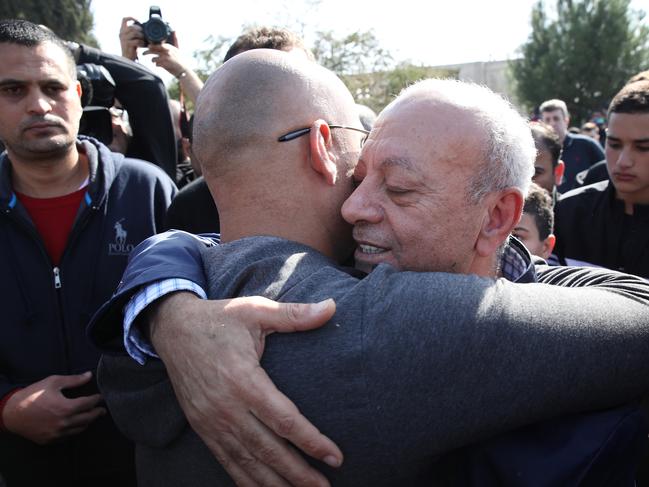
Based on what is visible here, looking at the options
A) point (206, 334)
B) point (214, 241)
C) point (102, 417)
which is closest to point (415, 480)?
point (206, 334)

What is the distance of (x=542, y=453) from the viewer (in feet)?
4.15

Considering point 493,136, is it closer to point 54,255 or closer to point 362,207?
point 362,207

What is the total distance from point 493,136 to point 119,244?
1987mm

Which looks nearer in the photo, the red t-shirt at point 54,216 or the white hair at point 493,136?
the white hair at point 493,136

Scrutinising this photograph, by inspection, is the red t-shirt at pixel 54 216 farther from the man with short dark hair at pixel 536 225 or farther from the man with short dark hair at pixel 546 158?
the man with short dark hair at pixel 546 158

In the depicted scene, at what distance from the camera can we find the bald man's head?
156cm

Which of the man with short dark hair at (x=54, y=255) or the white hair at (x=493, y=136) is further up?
the white hair at (x=493, y=136)

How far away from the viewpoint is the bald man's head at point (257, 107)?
1.56m

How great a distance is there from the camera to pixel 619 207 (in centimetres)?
389

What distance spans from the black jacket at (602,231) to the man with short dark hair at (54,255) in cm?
251

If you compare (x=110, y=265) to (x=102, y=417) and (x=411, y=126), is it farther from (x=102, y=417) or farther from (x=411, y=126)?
(x=411, y=126)

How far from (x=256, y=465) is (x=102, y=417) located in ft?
5.58

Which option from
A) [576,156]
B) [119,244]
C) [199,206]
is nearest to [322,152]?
[199,206]

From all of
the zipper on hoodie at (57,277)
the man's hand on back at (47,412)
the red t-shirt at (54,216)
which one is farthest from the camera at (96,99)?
the man's hand on back at (47,412)
